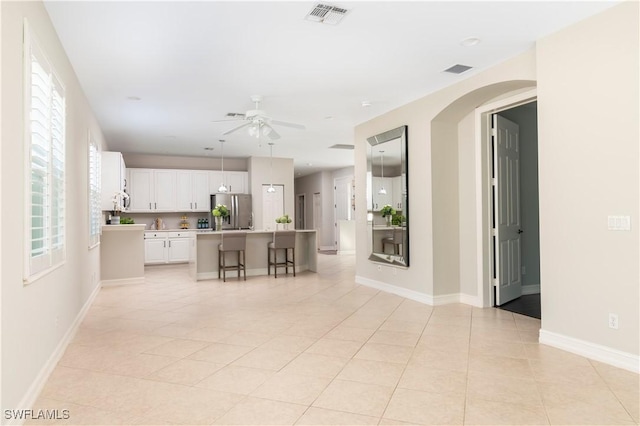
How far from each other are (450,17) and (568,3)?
86cm

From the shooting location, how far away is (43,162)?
295 centimetres

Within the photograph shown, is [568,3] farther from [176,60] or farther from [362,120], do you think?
[362,120]

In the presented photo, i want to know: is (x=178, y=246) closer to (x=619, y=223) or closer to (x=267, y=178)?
(x=267, y=178)

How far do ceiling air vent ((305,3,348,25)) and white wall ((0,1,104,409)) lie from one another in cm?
194

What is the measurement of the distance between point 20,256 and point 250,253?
5.84 metres

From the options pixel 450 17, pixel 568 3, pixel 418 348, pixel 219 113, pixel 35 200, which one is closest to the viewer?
pixel 35 200

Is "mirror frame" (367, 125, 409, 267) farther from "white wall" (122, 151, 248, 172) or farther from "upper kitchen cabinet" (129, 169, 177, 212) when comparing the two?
"upper kitchen cabinet" (129, 169, 177, 212)

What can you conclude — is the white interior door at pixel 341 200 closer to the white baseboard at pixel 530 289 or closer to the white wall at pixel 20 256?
the white baseboard at pixel 530 289

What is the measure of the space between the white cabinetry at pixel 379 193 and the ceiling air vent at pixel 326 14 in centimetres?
317

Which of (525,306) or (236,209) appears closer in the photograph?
(525,306)

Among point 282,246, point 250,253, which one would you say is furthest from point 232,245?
point 282,246

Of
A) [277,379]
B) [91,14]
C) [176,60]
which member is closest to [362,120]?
[176,60]

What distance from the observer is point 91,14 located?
10.8 ft

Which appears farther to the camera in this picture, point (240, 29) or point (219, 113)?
point (219, 113)
